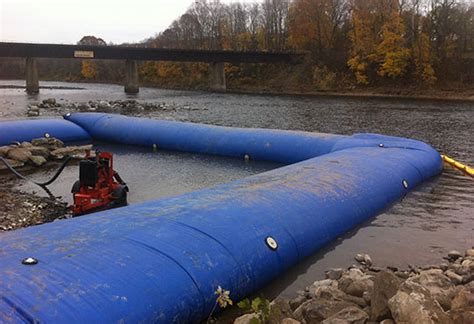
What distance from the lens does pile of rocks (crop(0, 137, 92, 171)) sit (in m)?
13.1

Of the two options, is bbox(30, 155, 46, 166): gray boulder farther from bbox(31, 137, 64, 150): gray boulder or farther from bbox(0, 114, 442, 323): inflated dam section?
bbox(0, 114, 442, 323): inflated dam section

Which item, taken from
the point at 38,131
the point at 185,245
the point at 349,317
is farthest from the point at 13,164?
the point at 349,317

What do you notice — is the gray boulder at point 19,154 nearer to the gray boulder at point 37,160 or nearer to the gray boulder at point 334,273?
the gray boulder at point 37,160

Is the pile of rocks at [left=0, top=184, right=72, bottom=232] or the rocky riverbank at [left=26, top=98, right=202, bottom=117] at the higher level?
the rocky riverbank at [left=26, top=98, right=202, bottom=117]

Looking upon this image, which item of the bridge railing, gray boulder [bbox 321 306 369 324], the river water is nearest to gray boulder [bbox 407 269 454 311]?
gray boulder [bbox 321 306 369 324]

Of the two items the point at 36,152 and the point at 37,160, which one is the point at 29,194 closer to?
the point at 37,160

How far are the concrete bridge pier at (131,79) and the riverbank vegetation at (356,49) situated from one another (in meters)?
10.8

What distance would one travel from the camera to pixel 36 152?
13.8 m

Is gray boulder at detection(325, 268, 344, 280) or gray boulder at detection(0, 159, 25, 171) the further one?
gray boulder at detection(0, 159, 25, 171)

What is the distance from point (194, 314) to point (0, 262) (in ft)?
6.06

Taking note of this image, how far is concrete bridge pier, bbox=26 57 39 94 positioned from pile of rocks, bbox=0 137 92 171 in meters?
40.1

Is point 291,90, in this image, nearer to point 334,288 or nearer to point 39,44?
point 39,44

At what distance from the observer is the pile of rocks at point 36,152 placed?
13.1 meters

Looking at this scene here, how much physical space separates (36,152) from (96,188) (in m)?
6.27
